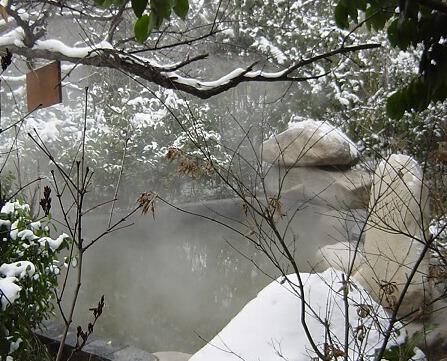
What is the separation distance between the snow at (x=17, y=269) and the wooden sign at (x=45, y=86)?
841mm

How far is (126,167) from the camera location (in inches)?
367

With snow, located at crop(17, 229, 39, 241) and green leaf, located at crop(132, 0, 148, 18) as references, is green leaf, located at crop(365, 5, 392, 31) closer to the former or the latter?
green leaf, located at crop(132, 0, 148, 18)

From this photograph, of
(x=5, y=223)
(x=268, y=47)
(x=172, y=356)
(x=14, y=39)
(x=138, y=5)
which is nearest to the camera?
(x=138, y=5)

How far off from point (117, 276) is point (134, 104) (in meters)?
4.52

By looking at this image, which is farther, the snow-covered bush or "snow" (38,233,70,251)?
"snow" (38,233,70,251)

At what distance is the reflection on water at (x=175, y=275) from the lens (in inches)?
186

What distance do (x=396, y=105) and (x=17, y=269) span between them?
6.72 ft

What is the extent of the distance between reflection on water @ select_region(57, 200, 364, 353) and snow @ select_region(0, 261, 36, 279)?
156 cm

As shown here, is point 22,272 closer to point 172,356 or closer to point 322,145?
point 172,356

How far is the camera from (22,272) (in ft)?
7.72

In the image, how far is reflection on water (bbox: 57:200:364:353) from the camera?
15.5 ft

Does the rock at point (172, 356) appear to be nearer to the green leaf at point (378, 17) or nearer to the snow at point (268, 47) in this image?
the green leaf at point (378, 17)

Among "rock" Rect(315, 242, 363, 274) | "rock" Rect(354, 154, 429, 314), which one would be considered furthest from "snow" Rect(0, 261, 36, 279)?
"rock" Rect(315, 242, 363, 274)

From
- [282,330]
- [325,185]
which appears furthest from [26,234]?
[325,185]
